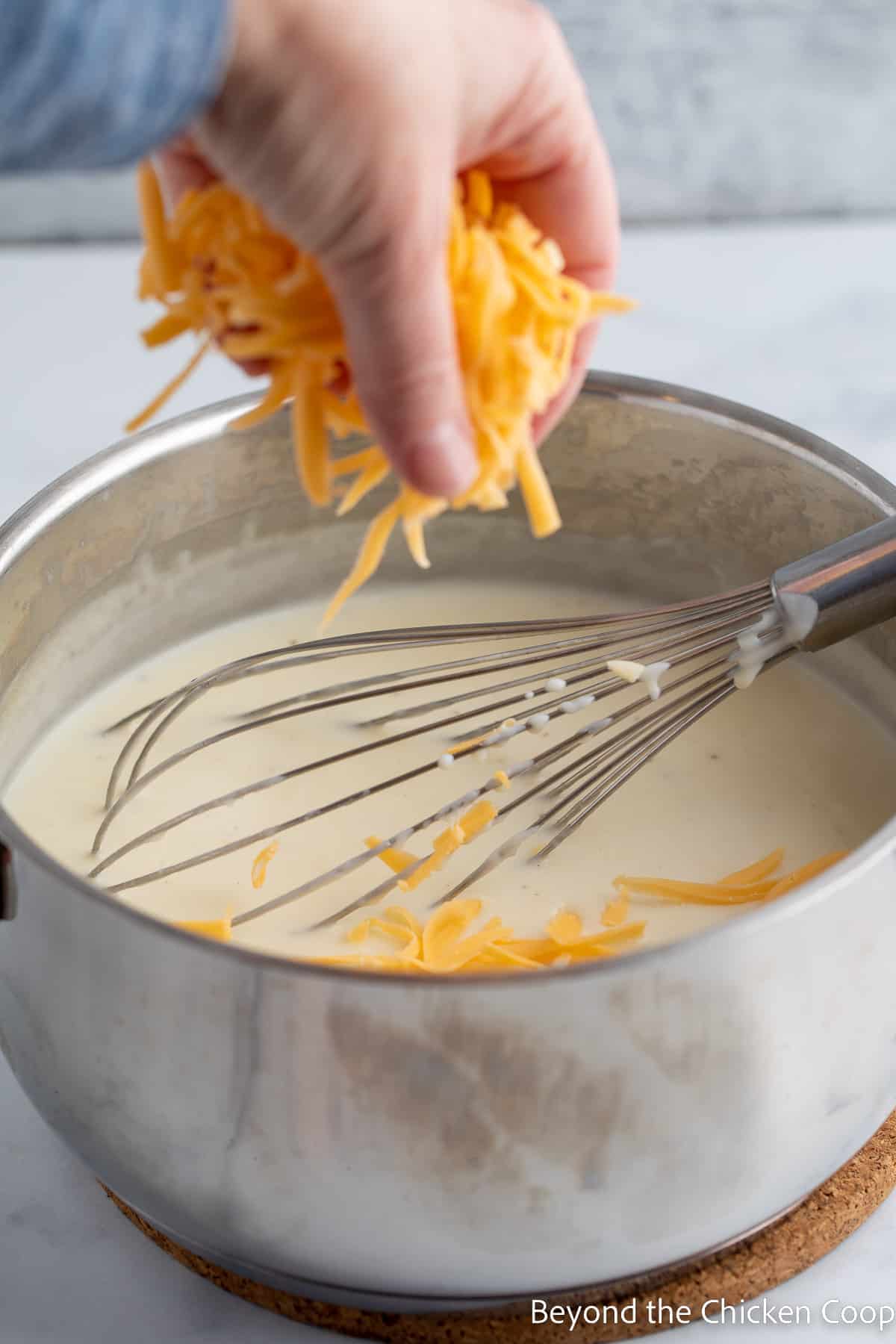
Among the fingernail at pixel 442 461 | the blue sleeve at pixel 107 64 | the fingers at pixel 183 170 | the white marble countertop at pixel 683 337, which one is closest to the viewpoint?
the blue sleeve at pixel 107 64

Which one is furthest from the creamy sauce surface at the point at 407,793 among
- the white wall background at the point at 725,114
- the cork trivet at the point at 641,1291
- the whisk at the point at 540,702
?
the white wall background at the point at 725,114

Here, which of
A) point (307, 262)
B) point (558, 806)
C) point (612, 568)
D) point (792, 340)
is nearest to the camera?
point (307, 262)

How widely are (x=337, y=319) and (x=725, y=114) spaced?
3.42ft

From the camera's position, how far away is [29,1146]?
0.80 metres

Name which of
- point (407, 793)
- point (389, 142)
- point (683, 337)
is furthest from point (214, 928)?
point (683, 337)

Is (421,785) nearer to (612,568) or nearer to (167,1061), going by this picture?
(612,568)

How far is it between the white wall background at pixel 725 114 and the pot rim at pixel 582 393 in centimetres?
57

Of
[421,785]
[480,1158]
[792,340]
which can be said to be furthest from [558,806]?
[792,340]

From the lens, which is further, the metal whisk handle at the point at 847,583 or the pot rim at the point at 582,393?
the metal whisk handle at the point at 847,583

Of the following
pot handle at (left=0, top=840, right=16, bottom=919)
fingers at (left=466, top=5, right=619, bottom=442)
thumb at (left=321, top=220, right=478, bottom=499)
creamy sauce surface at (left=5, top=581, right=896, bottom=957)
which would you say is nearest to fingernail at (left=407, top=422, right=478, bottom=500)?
thumb at (left=321, top=220, right=478, bottom=499)

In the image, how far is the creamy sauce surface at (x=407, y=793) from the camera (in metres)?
0.89

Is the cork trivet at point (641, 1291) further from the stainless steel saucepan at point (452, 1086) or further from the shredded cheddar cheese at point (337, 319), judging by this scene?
the shredded cheddar cheese at point (337, 319)

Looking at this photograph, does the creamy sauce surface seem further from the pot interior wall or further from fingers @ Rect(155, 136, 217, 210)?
fingers @ Rect(155, 136, 217, 210)

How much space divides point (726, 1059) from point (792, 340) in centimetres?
96
